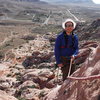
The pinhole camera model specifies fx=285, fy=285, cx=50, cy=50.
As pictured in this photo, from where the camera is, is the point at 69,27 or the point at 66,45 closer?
the point at 69,27

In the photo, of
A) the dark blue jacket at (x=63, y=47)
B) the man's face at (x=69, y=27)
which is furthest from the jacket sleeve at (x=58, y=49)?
the man's face at (x=69, y=27)

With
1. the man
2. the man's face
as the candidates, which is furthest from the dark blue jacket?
the man's face

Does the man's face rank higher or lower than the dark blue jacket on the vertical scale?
higher

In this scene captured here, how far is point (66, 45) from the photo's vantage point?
8.70 meters

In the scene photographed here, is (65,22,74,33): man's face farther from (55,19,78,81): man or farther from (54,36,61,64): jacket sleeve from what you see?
(54,36,61,64): jacket sleeve

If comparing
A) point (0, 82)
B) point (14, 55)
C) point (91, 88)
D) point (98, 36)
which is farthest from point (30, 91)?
point (14, 55)

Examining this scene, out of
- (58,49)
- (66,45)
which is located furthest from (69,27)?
(58,49)

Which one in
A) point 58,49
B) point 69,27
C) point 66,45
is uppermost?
point 69,27

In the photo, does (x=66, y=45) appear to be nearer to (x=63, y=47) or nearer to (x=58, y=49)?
(x=63, y=47)

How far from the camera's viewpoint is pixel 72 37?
342 inches

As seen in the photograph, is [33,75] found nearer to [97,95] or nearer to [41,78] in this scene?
[41,78]

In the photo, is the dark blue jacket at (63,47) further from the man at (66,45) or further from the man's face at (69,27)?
the man's face at (69,27)

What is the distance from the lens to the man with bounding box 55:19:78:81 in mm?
8550

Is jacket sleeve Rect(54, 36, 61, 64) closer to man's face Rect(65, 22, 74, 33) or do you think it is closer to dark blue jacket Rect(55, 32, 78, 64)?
dark blue jacket Rect(55, 32, 78, 64)
